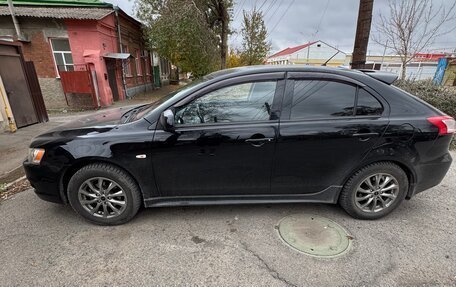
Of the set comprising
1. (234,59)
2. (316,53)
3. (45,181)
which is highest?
(316,53)

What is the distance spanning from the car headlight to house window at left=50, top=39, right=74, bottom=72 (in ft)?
35.9

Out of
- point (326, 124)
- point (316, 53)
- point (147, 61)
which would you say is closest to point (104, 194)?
point (326, 124)

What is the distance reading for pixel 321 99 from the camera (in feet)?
8.23

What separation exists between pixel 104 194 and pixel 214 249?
129cm

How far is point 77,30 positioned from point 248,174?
11991 millimetres

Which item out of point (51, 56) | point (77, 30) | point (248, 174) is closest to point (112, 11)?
point (77, 30)

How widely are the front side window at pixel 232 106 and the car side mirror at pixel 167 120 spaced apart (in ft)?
0.35

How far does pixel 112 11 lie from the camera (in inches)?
463

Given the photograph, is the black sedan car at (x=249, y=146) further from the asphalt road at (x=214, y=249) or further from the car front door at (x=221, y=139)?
the asphalt road at (x=214, y=249)

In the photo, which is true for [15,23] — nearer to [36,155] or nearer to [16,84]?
[16,84]

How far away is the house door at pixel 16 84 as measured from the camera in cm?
607

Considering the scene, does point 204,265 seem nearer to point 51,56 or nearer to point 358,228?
point 358,228

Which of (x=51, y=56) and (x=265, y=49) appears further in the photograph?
(x=265, y=49)

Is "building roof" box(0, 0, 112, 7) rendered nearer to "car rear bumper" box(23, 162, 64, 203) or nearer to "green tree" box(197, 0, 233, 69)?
"green tree" box(197, 0, 233, 69)
